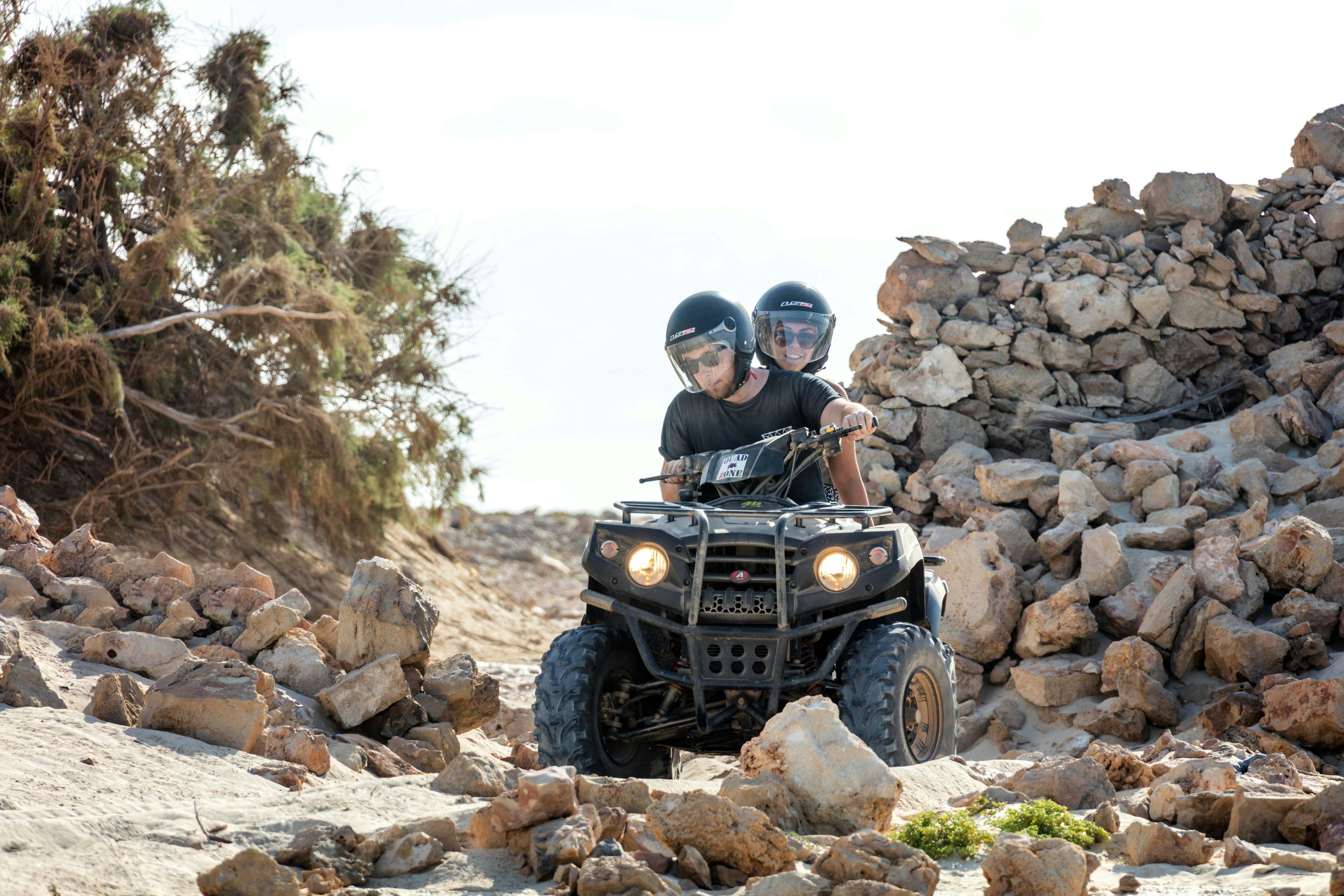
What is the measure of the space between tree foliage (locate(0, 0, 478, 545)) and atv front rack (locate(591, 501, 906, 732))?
9034mm

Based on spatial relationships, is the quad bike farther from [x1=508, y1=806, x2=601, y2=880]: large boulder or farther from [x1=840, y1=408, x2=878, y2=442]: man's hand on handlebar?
[x1=508, y1=806, x2=601, y2=880]: large boulder

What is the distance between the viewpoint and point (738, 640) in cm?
520

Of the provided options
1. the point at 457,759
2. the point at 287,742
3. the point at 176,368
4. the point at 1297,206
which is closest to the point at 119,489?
the point at 176,368

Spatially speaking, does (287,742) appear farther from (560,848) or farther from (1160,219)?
(1160,219)

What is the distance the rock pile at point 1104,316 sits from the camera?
12.5 m

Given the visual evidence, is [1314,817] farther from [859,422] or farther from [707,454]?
[707,454]

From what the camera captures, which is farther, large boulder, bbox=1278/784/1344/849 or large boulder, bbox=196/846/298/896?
large boulder, bbox=1278/784/1344/849

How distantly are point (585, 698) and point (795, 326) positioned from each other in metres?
3.53

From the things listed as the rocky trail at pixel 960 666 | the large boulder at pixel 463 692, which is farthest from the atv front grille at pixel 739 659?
the large boulder at pixel 463 692

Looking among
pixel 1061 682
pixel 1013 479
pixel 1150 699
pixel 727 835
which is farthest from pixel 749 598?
pixel 1013 479

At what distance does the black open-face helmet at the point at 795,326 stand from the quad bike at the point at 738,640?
2319 mm

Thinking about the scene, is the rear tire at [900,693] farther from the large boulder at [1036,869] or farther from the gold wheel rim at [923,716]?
the large boulder at [1036,869]

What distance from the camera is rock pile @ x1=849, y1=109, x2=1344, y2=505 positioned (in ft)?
40.9

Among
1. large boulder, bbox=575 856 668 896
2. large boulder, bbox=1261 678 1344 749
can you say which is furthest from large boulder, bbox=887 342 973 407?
large boulder, bbox=575 856 668 896
